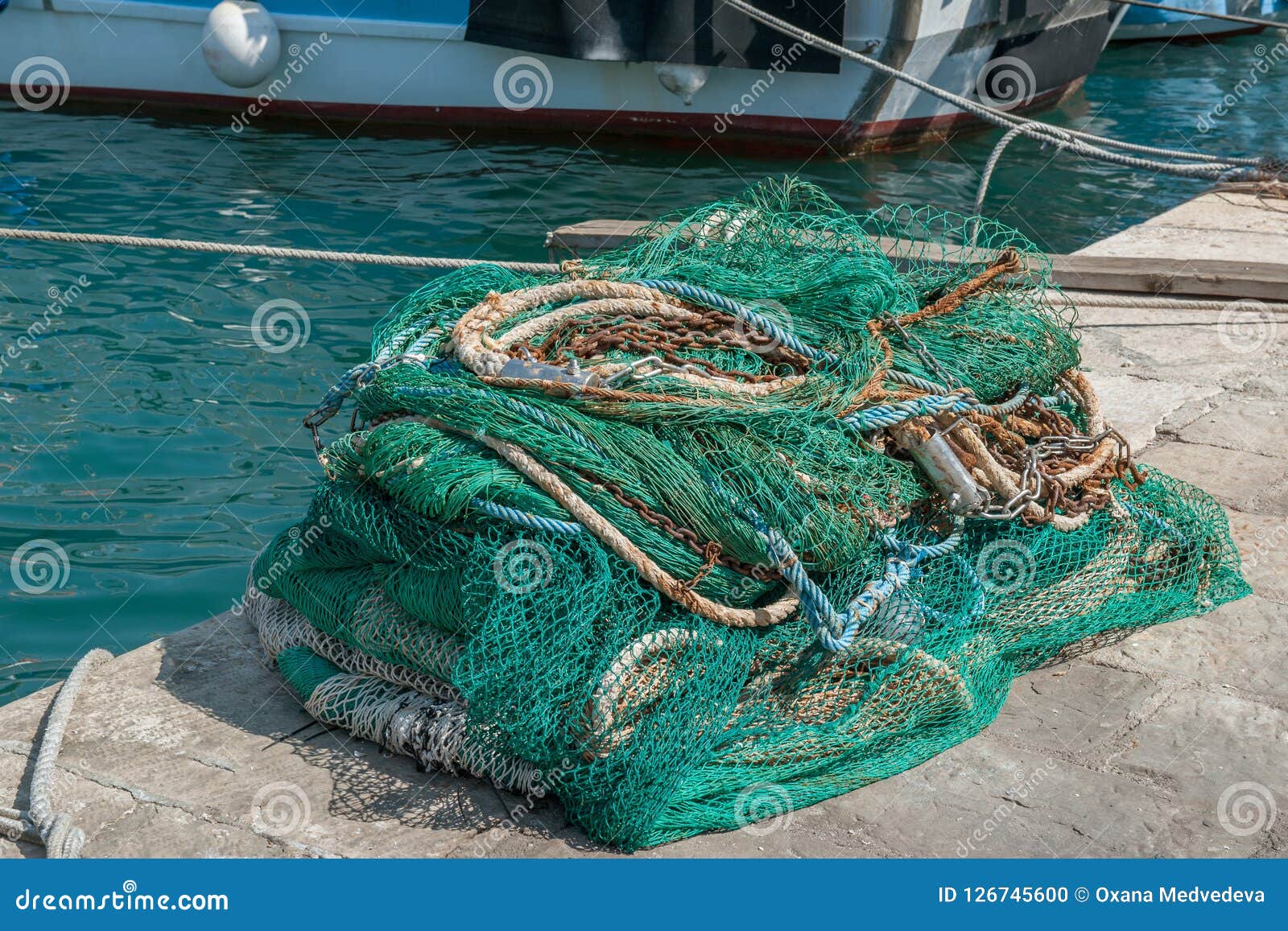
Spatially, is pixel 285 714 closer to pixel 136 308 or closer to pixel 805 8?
pixel 136 308

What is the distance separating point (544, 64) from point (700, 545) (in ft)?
41.7

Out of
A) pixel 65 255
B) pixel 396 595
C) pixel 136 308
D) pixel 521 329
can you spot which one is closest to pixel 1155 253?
pixel 521 329

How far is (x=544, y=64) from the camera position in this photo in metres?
15.1

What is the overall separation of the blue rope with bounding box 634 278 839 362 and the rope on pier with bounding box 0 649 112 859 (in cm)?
219

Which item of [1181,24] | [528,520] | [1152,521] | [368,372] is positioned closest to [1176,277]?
[1152,521]

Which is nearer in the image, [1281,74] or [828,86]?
Answer: [828,86]

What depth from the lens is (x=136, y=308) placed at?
9414 mm

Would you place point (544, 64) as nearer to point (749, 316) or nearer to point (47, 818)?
point (749, 316)

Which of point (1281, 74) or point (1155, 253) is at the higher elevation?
point (1155, 253)

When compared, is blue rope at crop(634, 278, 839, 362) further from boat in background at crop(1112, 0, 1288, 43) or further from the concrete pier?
boat in background at crop(1112, 0, 1288, 43)

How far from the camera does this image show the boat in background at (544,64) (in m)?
14.1

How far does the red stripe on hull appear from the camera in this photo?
14.9 meters

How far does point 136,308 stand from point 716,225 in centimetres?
619

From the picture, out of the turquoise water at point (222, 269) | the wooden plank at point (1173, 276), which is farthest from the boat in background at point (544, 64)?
the wooden plank at point (1173, 276)
